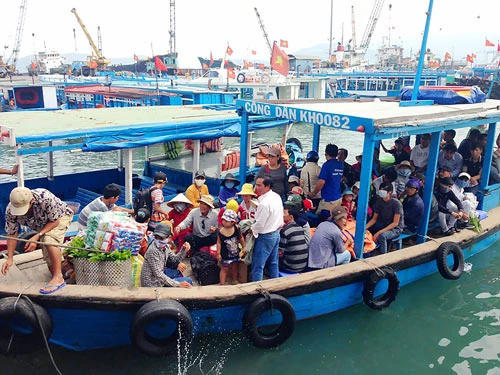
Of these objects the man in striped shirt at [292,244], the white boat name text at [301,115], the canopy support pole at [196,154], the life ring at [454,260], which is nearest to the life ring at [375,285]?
the man in striped shirt at [292,244]

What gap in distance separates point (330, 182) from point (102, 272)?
3.22m

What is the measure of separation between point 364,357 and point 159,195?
3.16m

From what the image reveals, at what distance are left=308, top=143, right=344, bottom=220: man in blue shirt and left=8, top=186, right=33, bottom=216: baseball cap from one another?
11.9ft

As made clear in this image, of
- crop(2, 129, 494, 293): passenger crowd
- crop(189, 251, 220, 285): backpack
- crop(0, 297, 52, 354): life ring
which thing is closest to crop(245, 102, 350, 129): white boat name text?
crop(2, 129, 494, 293): passenger crowd

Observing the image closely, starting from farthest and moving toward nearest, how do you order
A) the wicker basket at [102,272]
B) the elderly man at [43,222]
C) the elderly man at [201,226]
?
the elderly man at [201,226], the wicker basket at [102,272], the elderly man at [43,222]

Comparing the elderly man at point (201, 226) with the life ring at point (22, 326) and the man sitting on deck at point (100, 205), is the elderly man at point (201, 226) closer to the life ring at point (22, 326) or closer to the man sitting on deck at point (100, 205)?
the man sitting on deck at point (100, 205)

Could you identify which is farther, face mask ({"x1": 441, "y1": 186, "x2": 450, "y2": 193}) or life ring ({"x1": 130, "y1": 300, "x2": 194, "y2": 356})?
face mask ({"x1": 441, "y1": 186, "x2": 450, "y2": 193})

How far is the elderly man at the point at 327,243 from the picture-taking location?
5366mm

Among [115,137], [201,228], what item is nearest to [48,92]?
[115,137]

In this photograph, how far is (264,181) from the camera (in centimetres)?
480

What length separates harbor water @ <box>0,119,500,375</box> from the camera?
196 inches

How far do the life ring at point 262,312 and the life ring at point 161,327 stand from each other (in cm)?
63

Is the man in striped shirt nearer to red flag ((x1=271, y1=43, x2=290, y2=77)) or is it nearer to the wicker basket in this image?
the wicker basket

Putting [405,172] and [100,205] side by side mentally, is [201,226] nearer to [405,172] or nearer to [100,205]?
[100,205]
